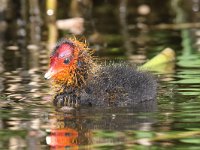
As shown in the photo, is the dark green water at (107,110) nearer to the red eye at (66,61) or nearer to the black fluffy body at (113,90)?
the black fluffy body at (113,90)

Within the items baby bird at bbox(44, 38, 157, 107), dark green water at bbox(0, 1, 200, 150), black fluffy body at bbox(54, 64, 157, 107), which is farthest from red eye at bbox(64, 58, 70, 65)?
dark green water at bbox(0, 1, 200, 150)

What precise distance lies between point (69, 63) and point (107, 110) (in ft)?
2.06

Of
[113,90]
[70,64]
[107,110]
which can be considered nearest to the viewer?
[107,110]

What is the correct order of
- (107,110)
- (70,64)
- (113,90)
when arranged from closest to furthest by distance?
(107,110) < (113,90) < (70,64)

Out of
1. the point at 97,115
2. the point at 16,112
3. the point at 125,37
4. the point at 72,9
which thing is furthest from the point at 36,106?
the point at 72,9

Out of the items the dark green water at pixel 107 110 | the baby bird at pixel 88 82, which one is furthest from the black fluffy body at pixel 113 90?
the dark green water at pixel 107 110

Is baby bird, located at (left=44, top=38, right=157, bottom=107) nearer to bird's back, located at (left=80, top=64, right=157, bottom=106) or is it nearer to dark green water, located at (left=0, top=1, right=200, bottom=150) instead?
bird's back, located at (left=80, top=64, right=157, bottom=106)

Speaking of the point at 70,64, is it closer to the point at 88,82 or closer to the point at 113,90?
the point at 88,82

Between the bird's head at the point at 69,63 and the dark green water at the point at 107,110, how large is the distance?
0.98 ft

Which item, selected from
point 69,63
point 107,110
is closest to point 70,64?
point 69,63

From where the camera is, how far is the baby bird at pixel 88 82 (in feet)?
23.2

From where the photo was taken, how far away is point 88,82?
7.21m

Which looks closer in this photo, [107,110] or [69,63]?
[107,110]

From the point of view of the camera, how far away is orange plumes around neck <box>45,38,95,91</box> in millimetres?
7090
